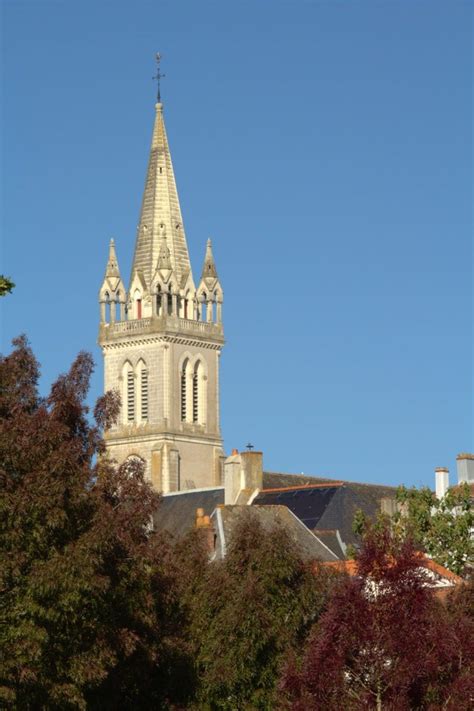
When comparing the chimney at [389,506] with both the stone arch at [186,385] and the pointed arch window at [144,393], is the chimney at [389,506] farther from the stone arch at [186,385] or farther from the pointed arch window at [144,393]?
the stone arch at [186,385]

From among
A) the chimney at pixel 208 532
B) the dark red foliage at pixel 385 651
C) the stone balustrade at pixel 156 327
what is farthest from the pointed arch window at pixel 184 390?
the dark red foliage at pixel 385 651

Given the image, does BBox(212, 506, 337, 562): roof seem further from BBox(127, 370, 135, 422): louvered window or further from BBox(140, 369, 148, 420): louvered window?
BBox(127, 370, 135, 422): louvered window

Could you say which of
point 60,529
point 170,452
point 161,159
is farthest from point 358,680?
point 161,159

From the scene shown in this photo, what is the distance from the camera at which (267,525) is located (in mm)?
69250

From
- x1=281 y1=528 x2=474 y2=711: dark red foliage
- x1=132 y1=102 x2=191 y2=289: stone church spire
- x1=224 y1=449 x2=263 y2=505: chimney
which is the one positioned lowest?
x1=281 y1=528 x2=474 y2=711: dark red foliage

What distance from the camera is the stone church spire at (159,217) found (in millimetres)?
146875

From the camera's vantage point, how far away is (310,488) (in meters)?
92.1

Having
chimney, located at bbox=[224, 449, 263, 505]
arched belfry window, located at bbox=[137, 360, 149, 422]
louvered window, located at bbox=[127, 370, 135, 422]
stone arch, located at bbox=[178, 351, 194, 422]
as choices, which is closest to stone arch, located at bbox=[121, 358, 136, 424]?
louvered window, located at bbox=[127, 370, 135, 422]

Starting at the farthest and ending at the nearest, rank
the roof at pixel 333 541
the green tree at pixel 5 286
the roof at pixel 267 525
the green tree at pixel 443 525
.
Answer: the roof at pixel 333 541 < the green tree at pixel 443 525 < the roof at pixel 267 525 < the green tree at pixel 5 286

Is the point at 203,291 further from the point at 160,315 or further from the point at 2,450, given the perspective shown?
the point at 2,450

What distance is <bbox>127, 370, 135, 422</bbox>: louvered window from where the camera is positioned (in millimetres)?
143250

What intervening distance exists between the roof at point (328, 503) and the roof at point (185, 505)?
401 inches

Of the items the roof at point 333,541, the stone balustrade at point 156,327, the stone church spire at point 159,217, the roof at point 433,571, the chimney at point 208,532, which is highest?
the stone church spire at point 159,217

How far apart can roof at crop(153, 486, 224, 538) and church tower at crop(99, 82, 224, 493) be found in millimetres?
28487
